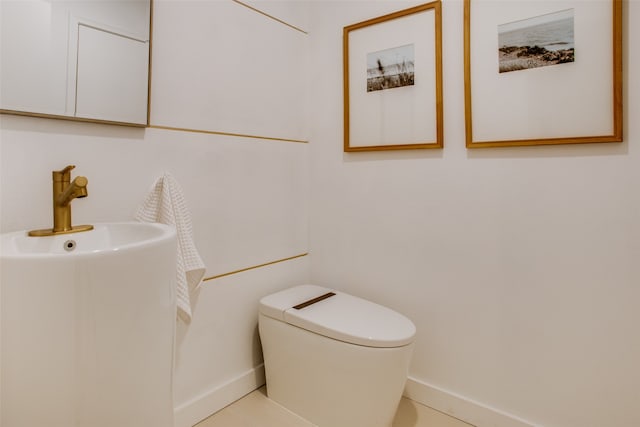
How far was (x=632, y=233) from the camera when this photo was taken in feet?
3.66

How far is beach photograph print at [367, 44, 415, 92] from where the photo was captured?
150cm

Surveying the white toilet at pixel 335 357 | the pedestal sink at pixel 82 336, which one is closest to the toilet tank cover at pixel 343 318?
the white toilet at pixel 335 357

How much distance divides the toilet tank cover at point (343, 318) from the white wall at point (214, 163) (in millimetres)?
167

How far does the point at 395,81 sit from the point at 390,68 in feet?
0.20

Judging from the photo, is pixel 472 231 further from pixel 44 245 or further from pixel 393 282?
pixel 44 245

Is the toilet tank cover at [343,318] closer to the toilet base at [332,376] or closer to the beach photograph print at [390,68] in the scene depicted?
the toilet base at [332,376]

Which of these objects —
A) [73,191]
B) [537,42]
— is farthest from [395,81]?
[73,191]

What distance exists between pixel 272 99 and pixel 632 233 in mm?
1392

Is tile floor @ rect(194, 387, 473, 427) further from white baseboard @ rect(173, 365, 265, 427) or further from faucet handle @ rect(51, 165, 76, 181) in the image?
faucet handle @ rect(51, 165, 76, 181)

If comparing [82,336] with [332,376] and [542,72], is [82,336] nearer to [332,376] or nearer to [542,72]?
[332,376]

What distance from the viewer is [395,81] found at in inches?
60.5

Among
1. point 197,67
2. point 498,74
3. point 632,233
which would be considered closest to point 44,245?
point 197,67

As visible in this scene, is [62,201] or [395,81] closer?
[62,201]

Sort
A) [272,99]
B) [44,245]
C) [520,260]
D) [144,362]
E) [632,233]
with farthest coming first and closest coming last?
1. [272,99]
2. [520,260]
3. [632,233]
4. [44,245]
5. [144,362]
